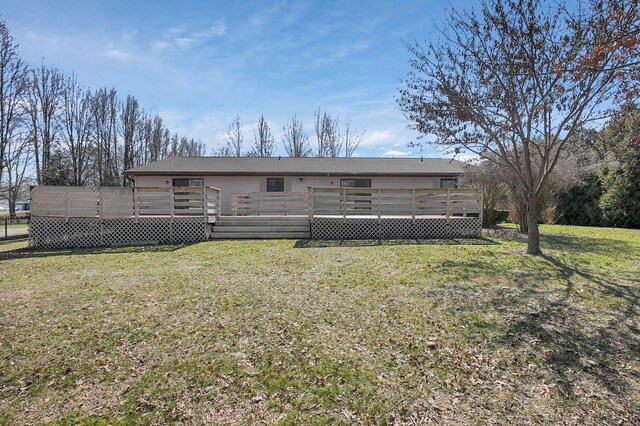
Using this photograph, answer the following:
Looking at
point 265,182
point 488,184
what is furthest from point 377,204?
point 265,182

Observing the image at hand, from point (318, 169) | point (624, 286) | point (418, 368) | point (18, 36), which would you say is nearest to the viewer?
point (418, 368)

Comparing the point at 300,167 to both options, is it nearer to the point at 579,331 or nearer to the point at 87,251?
the point at 87,251

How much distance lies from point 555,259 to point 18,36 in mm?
22897

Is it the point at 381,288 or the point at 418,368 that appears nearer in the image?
the point at 418,368

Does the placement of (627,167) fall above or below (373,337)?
above

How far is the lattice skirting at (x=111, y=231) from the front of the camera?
11.0 m

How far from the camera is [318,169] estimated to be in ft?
59.8

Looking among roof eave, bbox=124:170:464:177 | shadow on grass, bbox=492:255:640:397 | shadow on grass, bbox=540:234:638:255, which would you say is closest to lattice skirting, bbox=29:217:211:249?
roof eave, bbox=124:170:464:177

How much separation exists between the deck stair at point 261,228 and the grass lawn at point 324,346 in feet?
16.7

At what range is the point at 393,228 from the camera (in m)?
12.1

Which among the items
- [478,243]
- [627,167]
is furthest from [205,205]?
[627,167]

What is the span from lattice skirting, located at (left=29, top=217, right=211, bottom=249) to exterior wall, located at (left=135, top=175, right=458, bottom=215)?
595cm

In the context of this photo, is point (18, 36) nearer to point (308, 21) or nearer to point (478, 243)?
point (308, 21)

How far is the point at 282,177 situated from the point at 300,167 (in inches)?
49.4
